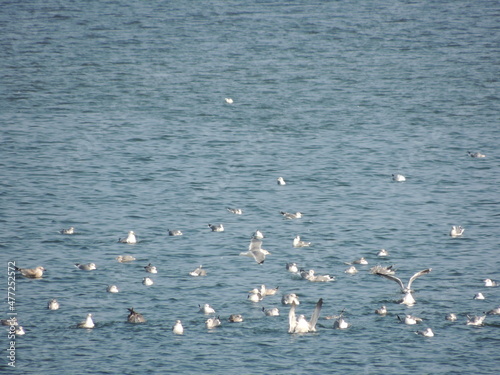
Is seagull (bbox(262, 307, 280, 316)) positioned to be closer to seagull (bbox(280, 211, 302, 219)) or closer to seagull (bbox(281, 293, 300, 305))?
seagull (bbox(281, 293, 300, 305))

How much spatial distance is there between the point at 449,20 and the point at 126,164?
4218 centimetres

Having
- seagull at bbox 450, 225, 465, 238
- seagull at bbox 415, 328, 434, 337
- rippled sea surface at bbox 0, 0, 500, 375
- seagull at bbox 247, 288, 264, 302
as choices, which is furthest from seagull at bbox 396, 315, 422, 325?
seagull at bbox 450, 225, 465, 238

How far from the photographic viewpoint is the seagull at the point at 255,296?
34.1 m

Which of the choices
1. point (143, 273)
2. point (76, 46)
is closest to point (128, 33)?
point (76, 46)

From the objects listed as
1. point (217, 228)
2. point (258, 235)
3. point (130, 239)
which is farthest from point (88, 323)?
point (217, 228)

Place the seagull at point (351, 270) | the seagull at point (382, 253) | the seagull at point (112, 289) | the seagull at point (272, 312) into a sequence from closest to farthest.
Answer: the seagull at point (272, 312) < the seagull at point (112, 289) < the seagull at point (351, 270) < the seagull at point (382, 253)

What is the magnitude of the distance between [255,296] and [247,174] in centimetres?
1822

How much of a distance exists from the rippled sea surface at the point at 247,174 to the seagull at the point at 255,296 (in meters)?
0.32

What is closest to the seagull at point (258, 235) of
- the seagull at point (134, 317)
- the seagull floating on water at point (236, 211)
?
the seagull floating on water at point (236, 211)

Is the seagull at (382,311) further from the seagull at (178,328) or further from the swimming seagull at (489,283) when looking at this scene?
the seagull at (178,328)

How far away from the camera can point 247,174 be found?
5178cm

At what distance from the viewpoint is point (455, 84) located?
67.1m

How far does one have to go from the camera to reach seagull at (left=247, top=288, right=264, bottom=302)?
112ft

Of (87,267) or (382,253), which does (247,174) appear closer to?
(382,253)
